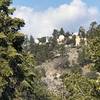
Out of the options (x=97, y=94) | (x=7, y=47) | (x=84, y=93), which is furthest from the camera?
(x=7, y=47)

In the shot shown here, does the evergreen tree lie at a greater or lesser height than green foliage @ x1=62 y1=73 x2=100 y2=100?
greater

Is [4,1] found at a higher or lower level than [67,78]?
higher

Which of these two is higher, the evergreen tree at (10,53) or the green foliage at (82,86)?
the evergreen tree at (10,53)

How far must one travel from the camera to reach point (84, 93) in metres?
32.8

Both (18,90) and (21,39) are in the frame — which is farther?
(18,90)

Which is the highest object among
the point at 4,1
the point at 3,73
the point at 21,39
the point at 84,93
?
the point at 4,1

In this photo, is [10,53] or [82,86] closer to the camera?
[82,86]

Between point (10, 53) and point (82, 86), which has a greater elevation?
point (10, 53)

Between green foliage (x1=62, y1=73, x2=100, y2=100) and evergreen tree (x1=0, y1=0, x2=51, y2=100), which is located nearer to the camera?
green foliage (x1=62, y1=73, x2=100, y2=100)

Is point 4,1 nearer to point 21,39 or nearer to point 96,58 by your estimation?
point 21,39

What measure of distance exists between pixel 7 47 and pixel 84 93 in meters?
6.84

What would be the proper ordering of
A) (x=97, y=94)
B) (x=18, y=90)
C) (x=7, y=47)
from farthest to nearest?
(x=18, y=90)
(x=7, y=47)
(x=97, y=94)

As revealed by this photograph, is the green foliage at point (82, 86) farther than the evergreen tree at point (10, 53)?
No

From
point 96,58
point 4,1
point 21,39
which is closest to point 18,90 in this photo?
point 21,39
